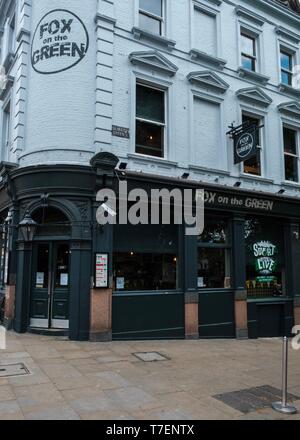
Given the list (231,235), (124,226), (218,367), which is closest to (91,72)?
(124,226)

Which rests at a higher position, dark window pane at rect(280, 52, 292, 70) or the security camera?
dark window pane at rect(280, 52, 292, 70)

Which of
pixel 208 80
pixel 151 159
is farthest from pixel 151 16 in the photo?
pixel 151 159

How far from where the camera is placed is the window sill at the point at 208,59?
12.9 metres

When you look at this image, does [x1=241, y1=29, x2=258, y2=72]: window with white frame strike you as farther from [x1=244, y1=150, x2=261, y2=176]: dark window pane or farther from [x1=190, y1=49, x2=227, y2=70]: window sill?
[x1=244, y1=150, x2=261, y2=176]: dark window pane

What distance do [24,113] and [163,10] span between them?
5.54 m

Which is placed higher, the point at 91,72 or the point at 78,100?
the point at 91,72

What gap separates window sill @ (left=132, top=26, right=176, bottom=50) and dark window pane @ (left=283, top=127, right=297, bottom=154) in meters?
5.87

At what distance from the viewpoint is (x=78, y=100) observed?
1082 cm

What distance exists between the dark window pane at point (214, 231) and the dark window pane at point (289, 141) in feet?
15.2

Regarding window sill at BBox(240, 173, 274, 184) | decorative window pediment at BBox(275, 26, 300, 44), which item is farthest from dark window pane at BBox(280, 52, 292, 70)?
window sill at BBox(240, 173, 274, 184)

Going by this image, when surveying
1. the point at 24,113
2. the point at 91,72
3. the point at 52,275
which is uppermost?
the point at 91,72

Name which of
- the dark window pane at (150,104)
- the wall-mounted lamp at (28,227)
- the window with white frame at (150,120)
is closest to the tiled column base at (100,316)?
the wall-mounted lamp at (28,227)

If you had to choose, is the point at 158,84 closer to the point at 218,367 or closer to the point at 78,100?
the point at 78,100

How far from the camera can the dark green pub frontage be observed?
10.3m
